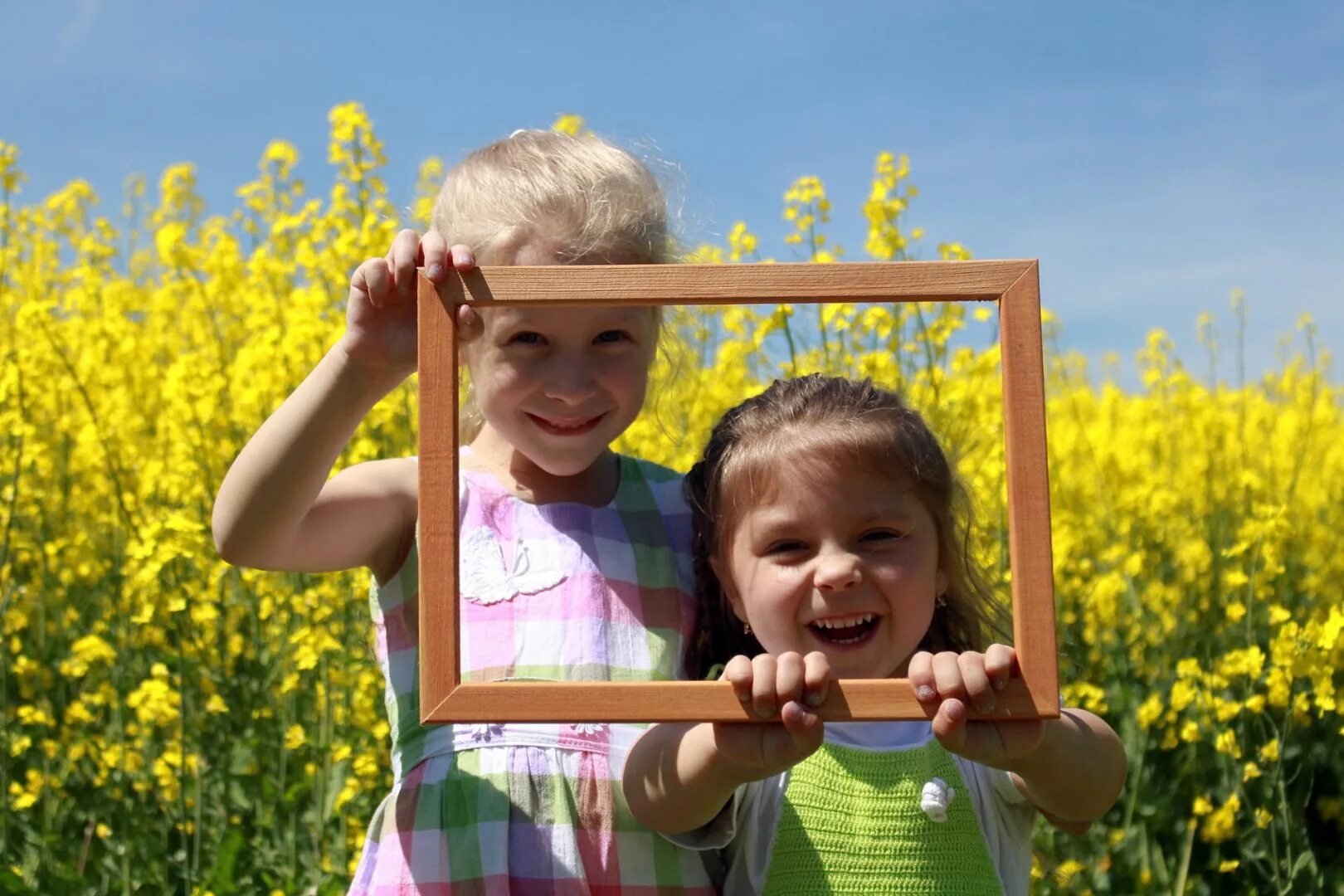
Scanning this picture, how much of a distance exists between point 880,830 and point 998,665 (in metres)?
0.44

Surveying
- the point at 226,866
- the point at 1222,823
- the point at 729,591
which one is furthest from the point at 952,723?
the point at 226,866

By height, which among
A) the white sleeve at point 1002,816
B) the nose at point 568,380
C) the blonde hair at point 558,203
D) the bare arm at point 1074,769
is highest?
the blonde hair at point 558,203

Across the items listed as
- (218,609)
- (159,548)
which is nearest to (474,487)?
(159,548)

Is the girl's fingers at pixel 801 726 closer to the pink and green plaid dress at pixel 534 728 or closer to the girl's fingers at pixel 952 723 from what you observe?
the girl's fingers at pixel 952 723

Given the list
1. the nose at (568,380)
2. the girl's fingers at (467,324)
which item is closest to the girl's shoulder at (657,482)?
the nose at (568,380)

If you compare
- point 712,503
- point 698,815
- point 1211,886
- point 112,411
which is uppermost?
A: point 112,411

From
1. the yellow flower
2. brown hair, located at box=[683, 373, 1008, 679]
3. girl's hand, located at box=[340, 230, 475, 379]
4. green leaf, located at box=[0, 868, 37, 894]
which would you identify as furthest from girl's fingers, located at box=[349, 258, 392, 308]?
the yellow flower

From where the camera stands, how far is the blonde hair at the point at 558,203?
201cm

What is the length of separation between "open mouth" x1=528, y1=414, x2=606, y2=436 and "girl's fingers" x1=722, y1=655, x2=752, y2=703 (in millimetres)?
517

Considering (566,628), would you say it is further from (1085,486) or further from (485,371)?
(1085,486)

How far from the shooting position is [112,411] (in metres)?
4.95

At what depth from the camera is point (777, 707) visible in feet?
5.19

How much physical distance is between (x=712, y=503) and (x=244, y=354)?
Answer: 2519 mm

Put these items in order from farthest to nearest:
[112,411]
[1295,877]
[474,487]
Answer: [112,411], [1295,877], [474,487]
